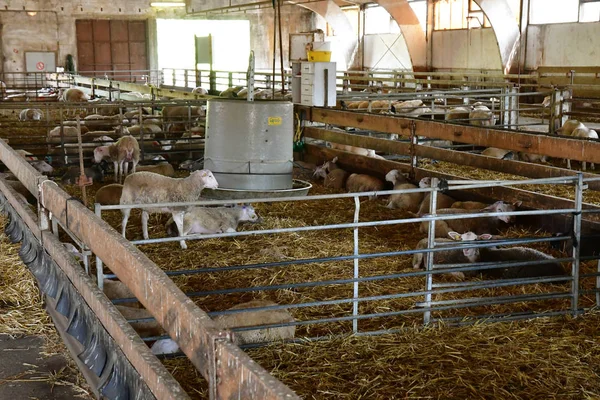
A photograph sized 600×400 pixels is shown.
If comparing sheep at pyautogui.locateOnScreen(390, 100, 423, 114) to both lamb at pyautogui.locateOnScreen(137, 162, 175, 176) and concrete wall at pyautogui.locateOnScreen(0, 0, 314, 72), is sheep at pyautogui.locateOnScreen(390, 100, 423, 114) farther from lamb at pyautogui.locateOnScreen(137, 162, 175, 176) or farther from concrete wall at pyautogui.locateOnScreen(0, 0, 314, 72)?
concrete wall at pyautogui.locateOnScreen(0, 0, 314, 72)

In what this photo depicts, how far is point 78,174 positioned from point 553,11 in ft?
47.6

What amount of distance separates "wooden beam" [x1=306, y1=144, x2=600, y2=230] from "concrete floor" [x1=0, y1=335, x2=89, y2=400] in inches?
183

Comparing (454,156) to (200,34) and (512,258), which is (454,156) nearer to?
(512,258)

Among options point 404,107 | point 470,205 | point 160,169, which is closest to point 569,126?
point 404,107

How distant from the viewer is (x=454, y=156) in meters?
9.24

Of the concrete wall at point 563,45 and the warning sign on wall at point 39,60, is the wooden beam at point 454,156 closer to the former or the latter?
the concrete wall at point 563,45

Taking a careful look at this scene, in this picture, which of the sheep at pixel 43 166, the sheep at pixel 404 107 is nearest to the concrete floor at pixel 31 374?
the sheep at pixel 43 166

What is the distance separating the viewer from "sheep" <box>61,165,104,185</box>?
1127 centimetres

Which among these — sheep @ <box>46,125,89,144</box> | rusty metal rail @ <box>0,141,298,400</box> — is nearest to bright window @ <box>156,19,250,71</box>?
sheep @ <box>46,125,89,144</box>

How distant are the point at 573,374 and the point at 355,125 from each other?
670cm

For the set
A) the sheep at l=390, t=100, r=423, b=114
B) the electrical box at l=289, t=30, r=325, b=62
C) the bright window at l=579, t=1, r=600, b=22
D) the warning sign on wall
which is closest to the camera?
the sheep at l=390, t=100, r=423, b=114

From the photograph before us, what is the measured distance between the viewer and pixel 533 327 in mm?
4988

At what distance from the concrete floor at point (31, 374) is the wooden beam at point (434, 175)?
464 centimetres

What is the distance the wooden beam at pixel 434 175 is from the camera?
735 cm
